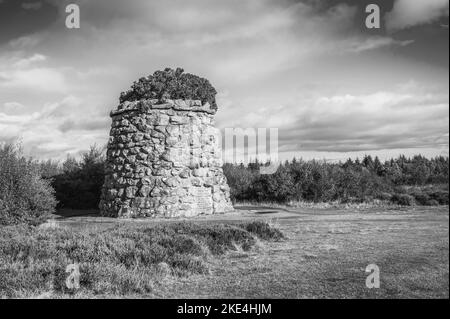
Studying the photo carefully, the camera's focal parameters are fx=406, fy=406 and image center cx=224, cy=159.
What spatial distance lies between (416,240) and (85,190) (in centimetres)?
1778

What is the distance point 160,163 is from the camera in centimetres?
1636

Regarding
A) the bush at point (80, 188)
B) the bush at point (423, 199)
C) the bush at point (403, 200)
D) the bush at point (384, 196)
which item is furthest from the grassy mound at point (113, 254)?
the bush at point (80, 188)

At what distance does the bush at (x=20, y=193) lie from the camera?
39.8ft

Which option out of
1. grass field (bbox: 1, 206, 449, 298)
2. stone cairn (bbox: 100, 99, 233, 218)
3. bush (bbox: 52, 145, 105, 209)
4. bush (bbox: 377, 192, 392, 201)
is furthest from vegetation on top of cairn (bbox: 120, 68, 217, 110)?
bush (bbox: 377, 192, 392, 201)

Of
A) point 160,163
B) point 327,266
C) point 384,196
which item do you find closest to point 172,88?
point 160,163

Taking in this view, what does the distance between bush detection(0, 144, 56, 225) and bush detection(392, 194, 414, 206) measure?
1170 centimetres

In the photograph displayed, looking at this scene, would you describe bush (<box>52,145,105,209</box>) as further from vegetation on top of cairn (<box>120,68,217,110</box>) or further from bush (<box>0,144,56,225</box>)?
bush (<box>0,144,56,225</box>)

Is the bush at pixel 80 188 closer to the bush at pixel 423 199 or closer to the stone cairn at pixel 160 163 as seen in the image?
the stone cairn at pixel 160 163

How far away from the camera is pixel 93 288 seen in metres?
6.86
